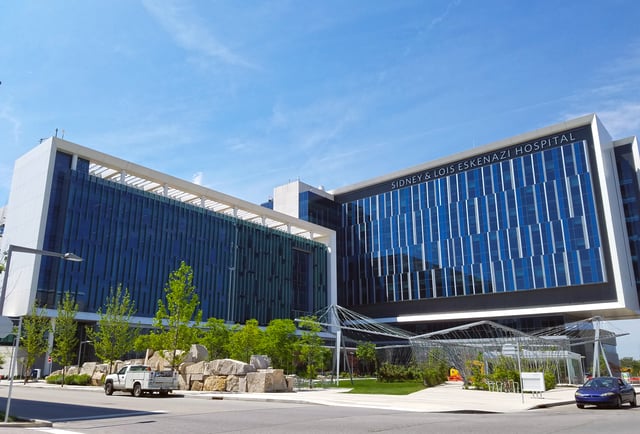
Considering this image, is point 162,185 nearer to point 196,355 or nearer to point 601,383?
point 196,355

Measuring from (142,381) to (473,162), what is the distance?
59.9 m

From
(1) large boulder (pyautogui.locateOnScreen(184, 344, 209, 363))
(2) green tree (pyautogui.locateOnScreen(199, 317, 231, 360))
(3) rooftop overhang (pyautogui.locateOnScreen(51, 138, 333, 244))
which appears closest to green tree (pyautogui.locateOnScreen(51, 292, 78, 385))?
(2) green tree (pyautogui.locateOnScreen(199, 317, 231, 360))

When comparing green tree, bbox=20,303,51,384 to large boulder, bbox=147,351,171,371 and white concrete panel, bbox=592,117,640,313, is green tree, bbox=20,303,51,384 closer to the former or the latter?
large boulder, bbox=147,351,171,371

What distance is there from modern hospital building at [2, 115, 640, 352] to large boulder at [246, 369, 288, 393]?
26280 mm

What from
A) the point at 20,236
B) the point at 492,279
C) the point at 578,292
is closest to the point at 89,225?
the point at 20,236

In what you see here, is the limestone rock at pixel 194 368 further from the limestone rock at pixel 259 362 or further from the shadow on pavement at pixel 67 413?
the shadow on pavement at pixel 67 413

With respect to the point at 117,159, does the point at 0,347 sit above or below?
below

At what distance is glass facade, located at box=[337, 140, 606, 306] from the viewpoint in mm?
64562

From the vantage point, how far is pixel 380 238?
83625 millimetres

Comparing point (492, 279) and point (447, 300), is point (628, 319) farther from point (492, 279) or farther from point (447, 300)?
point (447, 300)

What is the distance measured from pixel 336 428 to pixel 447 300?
64.1 metres

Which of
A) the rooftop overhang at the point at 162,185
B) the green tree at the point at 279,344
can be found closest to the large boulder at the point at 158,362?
the green tree at the point at 279,344

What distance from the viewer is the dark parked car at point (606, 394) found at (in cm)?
2028

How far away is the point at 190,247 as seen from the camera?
203 feet
